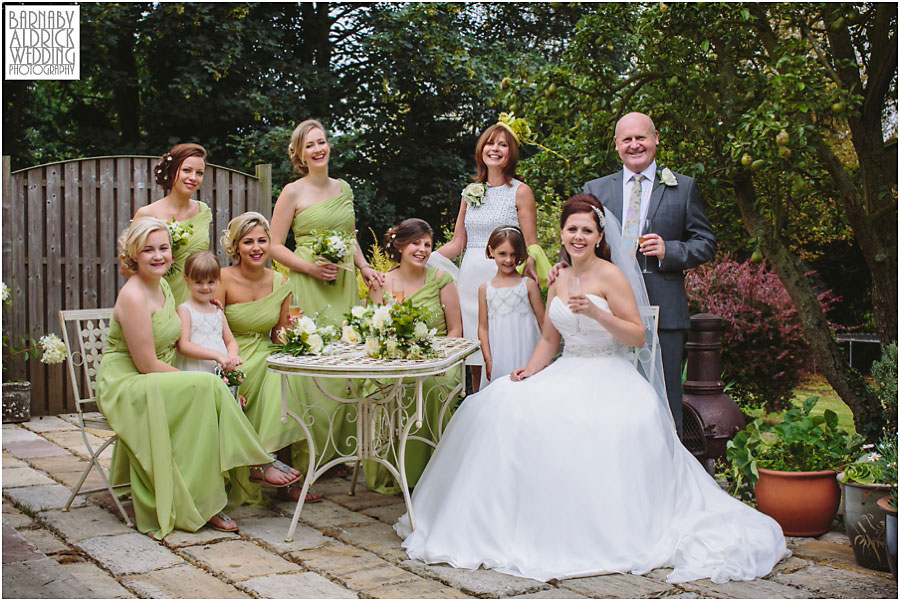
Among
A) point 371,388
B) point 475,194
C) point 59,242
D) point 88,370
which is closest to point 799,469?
point 371,388

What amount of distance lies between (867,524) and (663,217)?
5.69 feet

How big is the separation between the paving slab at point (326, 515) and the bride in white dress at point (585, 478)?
370 millimetres

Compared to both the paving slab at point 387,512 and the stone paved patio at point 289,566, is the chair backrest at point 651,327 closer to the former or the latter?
the stone paved patio at point 289,566

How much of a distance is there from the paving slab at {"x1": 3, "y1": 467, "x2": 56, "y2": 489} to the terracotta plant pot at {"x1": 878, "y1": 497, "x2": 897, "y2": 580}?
15.0 feet

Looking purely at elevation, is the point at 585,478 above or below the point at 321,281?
below

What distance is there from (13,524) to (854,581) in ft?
13.0

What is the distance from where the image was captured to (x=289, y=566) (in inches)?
146

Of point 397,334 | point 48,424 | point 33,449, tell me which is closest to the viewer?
point 397,334

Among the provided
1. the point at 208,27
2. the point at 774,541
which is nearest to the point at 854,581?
the point at 774,541

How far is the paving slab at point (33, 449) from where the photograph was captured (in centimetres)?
615

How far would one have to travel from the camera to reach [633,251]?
4.40 meters

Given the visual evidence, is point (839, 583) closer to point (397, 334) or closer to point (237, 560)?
point (397, 334)

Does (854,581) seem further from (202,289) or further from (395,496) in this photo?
(202,289)

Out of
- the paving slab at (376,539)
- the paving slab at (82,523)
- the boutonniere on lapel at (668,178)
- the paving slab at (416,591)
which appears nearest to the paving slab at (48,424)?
the paving slab at (82,523)
